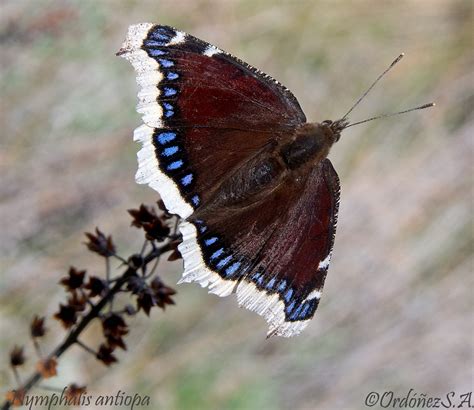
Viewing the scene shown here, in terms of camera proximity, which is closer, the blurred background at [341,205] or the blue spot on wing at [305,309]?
the blue spot on wing at [305,309]

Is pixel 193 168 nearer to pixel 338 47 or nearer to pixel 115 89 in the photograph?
pixel 115 89

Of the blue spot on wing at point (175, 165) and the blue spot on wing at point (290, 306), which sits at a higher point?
the blue spot on wing at point (175, 165)

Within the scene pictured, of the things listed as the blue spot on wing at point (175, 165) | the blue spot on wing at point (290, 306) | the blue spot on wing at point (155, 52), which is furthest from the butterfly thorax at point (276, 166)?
the blue spot on wing at point (155, 52)

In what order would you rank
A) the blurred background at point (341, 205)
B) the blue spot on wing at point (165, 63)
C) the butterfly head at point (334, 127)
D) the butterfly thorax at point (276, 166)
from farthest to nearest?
the blurred background at point (341, 205), the butterfly head at point (334, 127), the butterfly thorax at point (276, 166), the blue spot on wing at point (165, 63)

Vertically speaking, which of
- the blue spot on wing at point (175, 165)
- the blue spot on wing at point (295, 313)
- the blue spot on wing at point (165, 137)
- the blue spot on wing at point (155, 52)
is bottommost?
the blue spot on wing at point (295, 313)

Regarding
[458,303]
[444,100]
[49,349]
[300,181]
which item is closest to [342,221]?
[458,303]

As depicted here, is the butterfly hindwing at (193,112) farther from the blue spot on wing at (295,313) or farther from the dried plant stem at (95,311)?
the blue spot on wing at (295,313)

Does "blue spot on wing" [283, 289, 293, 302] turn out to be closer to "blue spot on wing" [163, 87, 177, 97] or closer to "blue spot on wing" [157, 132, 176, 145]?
"blue spot on wing" [157, 132, 176, 145]

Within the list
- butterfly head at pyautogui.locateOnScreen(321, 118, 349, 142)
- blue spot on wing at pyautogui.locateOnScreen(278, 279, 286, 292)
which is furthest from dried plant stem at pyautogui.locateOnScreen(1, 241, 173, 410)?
butterfly head at pyautogui.locateOnScreen(321, 118, 349, 142)
